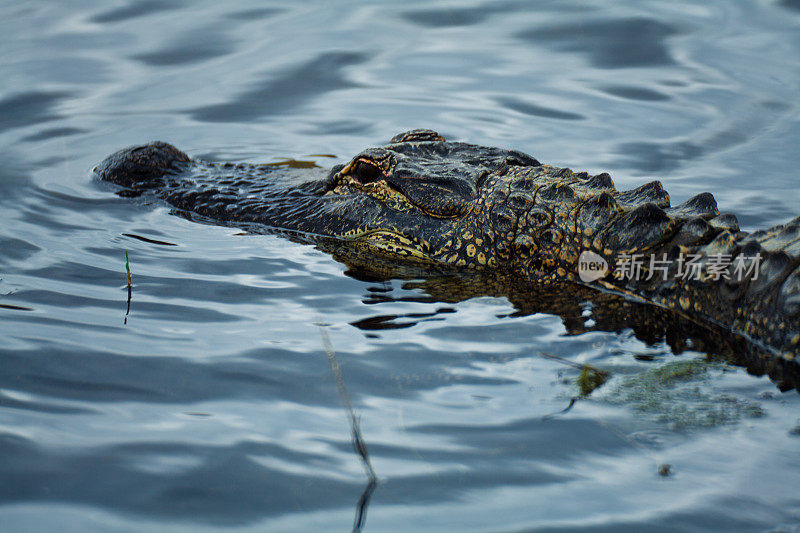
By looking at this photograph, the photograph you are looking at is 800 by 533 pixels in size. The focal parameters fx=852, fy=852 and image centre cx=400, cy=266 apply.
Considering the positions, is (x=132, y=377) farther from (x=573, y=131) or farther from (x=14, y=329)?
(x=573, y=131)

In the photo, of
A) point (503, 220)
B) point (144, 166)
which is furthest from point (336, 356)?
point (144, 166)

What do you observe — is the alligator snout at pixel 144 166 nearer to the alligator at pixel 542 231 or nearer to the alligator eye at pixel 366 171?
the alligator at pixel 542 231

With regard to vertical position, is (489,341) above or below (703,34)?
below

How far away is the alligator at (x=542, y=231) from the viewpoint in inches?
154

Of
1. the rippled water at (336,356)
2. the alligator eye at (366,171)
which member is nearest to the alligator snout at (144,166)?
the rippled water at (336,356)

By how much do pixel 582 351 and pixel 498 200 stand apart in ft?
3.99

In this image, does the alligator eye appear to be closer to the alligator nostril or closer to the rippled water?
the rippled water

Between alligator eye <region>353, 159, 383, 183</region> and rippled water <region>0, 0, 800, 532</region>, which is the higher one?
alligator eye <region>353, 159, 383, 183</region>

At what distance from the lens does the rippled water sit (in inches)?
108

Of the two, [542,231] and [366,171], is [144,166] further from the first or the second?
[542,231]

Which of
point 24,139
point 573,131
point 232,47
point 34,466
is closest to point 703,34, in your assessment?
point 573,131

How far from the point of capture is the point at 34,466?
2.86m

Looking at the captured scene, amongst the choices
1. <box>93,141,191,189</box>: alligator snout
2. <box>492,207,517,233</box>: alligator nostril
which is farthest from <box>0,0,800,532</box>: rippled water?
<box>492,207,517,233</box>: alligator nostril

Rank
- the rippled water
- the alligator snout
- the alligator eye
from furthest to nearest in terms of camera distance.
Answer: the alligator snout
the alligator eye
the rippled water
